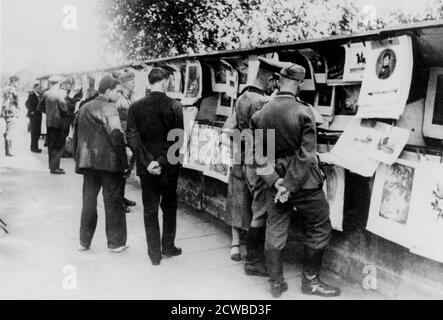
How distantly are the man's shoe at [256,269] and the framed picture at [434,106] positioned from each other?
1.95m

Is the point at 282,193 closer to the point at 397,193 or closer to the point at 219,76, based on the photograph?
the point at 397,193

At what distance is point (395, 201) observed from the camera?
12.8 ft

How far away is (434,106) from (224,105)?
3070mm

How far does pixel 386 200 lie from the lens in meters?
3.95

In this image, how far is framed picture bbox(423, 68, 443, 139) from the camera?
3992 mm

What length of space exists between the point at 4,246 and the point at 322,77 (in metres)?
3.95

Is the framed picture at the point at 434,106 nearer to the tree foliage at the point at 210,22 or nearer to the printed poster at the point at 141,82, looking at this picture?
the printed poster at the point at 141,82

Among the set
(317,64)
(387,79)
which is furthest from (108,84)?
(387,79)

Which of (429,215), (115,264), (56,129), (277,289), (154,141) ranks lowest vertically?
(115,264)

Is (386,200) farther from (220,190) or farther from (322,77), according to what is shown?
(220,190)

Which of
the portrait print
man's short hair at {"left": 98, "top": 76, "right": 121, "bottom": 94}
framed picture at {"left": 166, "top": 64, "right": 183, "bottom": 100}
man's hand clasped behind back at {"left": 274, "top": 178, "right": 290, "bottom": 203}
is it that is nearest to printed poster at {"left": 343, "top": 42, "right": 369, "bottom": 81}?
the portrait print

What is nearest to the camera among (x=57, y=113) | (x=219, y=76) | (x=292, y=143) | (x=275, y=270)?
(x=292, y=143)

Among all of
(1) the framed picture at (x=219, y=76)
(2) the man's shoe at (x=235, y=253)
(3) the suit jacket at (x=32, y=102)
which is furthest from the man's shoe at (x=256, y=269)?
(3) the suit jacket at (x=32, y=102)
